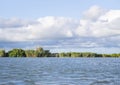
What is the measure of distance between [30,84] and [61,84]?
423cm

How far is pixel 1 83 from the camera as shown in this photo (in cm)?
4791

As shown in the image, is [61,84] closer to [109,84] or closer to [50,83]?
[50,83]

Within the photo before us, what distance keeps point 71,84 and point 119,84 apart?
6.44 m

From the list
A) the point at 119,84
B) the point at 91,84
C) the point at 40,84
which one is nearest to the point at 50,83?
the point at 40,84

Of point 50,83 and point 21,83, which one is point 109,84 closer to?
point 50,83

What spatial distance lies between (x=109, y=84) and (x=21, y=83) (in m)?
12.1

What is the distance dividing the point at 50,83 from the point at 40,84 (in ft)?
6.57

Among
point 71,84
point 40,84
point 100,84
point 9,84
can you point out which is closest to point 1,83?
point 9,84

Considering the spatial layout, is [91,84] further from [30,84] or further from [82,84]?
[30,84]

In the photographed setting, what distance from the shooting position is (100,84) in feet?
160

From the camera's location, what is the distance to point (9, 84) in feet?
155

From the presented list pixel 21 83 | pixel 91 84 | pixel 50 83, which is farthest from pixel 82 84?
pixel 21 83

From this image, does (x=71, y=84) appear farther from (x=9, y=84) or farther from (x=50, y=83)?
(x=9, y=84)

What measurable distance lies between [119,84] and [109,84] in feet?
4.98
